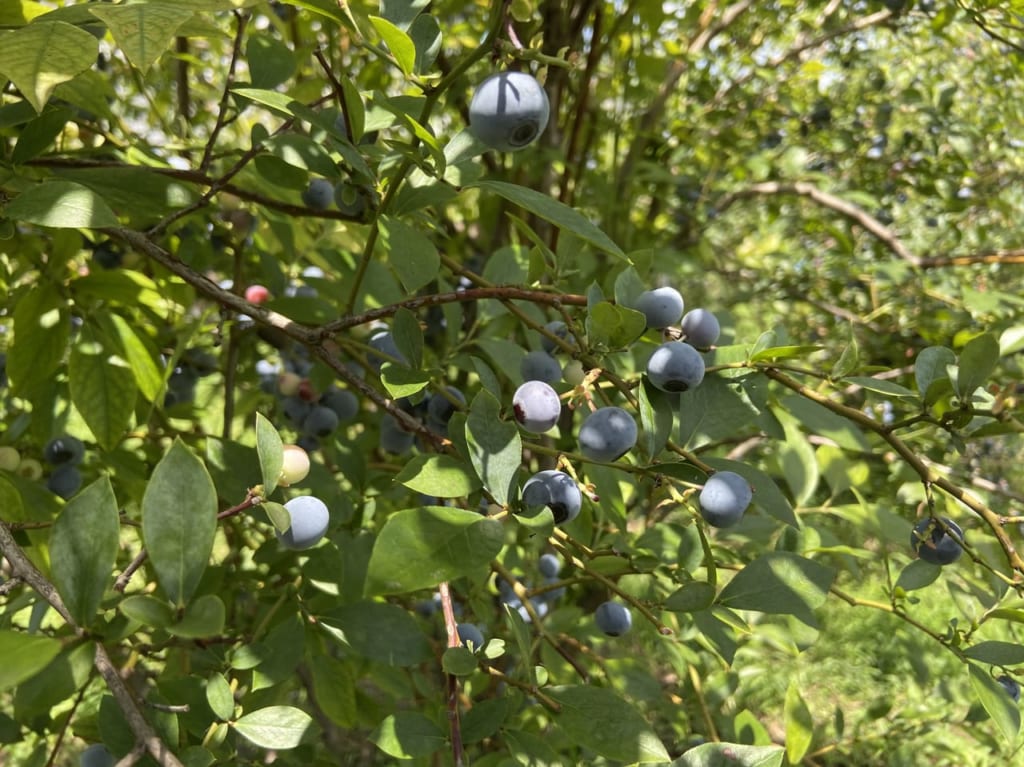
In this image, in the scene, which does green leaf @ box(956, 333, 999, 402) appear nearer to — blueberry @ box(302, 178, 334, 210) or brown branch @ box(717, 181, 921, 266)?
blueberry @ box(302, 178, 334, 210)

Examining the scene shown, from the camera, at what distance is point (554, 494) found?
2.02 ft

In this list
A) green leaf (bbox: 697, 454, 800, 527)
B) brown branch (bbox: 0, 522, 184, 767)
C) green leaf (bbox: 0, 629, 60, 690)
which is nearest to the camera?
green leaf (bbox: 0, 629, 60, 690)

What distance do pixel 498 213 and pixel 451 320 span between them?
0.91m

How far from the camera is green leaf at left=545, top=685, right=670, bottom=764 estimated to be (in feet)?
2.02

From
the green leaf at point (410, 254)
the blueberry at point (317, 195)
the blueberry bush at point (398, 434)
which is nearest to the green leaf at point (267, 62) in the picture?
the blueberry bush at point (398, 434)

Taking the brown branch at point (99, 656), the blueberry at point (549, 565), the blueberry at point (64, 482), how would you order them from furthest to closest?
the blueberry at point (549, 565), the blueberry at point (64, 482), the brown branch at point (99, 656)

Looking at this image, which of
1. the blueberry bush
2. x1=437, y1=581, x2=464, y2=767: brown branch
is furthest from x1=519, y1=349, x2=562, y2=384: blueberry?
x1=437, y1=581, x2=464, y2=767: brown branch

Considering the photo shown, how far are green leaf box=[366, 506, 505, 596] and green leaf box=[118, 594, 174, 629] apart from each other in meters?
0.15

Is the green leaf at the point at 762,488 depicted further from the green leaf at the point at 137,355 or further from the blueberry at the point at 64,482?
the blueberry at the point at 64,482

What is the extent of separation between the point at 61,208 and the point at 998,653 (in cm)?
88

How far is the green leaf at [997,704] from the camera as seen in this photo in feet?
2.19

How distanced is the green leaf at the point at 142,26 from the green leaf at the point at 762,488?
0.51 meters

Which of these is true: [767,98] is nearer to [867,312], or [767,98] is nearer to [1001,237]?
[867,312]

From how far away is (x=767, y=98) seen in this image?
236 cm
